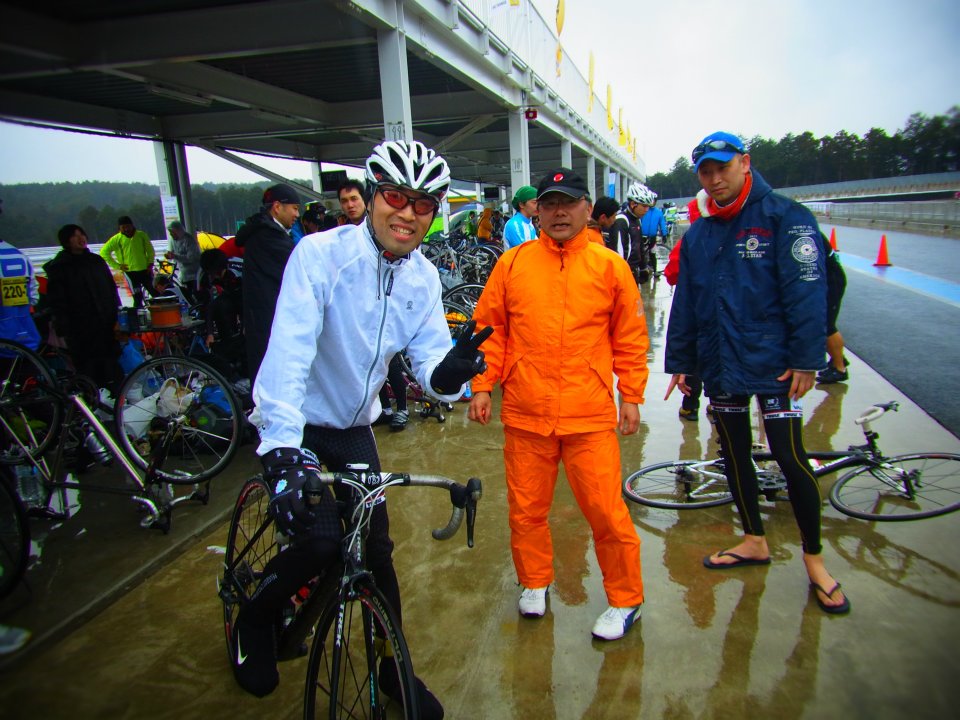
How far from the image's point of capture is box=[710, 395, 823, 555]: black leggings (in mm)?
2734

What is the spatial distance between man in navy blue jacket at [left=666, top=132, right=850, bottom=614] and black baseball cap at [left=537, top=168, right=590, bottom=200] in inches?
24.4

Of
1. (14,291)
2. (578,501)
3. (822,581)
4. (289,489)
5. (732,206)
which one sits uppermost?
(732,206)

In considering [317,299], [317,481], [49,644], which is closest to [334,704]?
[317,481]

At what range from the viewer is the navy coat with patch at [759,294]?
260 cm

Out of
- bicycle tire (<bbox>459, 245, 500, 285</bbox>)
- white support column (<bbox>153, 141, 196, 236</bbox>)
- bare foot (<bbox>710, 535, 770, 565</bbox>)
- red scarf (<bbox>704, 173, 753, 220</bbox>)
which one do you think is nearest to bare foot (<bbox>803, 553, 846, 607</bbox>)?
bare foot (<bbox>710, 535, 770, 565</bbox>)

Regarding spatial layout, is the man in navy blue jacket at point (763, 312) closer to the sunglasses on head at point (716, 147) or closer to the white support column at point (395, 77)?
the sunglasses on head at point (716, 147)

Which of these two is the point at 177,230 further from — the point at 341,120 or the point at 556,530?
the point at 556,530

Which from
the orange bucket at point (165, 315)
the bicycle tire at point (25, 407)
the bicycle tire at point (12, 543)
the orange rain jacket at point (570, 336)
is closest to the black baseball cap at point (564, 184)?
the orange rain jacket at point (570, 336)

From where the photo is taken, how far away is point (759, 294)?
2711 mm

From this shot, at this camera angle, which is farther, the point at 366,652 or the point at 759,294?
the point at 759,294

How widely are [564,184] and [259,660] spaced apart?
2.29m

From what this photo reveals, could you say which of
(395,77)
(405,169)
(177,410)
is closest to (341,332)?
(405,169)

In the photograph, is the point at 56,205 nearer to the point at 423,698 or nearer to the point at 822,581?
the point at 423,698

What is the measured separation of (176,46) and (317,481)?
6983 mm
